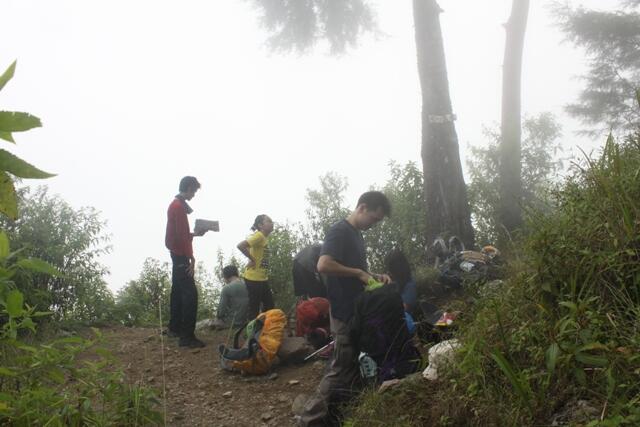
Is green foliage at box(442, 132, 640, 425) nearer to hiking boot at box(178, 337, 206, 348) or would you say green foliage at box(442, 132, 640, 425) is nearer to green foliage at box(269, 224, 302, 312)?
hiking boot at box(178, 337, 206, 348)

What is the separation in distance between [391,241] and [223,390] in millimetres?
4588

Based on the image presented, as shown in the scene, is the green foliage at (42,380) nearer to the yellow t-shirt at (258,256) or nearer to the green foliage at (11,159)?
the green foliage at (11,159)

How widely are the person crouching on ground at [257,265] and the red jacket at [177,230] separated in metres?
0.86

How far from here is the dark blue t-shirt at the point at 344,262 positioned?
155 inches

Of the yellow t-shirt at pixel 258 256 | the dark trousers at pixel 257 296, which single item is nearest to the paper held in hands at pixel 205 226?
the yellow t-shirt at pixel 258 256

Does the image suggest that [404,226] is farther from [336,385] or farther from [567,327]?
[567,327]

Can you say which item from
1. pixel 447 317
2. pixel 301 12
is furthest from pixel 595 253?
pixel 301 12

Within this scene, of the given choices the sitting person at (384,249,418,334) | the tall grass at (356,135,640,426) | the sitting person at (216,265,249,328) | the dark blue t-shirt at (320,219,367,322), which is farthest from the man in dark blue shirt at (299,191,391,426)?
the sitting person at (216,265,249,328)

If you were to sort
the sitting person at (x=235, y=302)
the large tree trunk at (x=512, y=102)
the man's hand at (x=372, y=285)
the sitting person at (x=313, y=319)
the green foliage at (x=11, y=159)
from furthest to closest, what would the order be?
the large tree trunk at (x=512, y=102), the sitting person at (x=235, y=302), the sitting person at (x=313, y=319), the man's hand at (x=372, y=285), the green foliage at (x=11, y=159)

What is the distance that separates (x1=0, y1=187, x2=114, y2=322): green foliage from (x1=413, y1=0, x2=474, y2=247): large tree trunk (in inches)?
223

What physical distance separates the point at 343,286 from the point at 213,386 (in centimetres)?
210

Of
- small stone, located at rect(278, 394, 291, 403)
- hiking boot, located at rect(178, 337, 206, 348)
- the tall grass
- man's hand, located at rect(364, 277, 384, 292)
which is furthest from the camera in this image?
hiking boot, located at rect(178, 337, 206, 348)

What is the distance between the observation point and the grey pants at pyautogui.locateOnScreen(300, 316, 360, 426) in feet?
11.7

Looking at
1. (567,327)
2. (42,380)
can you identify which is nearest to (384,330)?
(567,327)
